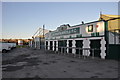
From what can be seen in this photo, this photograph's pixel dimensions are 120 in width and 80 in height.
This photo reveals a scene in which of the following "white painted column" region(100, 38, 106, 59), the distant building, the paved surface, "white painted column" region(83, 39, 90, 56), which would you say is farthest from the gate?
"white painted column" region(83, 39, 90, 56)

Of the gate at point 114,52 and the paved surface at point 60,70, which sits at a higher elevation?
the gate at point 114,52

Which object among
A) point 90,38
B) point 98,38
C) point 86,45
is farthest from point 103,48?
point 86,45

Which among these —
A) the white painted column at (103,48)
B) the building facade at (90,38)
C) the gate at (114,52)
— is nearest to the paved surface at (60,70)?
the gate at (114,52)

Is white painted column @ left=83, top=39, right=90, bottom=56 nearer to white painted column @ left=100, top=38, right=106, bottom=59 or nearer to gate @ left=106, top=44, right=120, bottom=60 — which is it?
white painted column @ left=100, top=38, right=106, bottom=59

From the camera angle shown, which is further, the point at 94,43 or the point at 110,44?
the point at 94,43

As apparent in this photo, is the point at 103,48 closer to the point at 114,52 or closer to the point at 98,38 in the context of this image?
the point at 114,52

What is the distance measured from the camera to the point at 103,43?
13383 millimetres

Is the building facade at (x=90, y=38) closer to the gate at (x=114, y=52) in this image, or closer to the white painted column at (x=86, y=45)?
the white painted column at (x=86, y=45)

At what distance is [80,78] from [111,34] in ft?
29.6

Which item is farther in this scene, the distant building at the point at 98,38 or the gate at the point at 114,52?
the distant building at the point at 98,38

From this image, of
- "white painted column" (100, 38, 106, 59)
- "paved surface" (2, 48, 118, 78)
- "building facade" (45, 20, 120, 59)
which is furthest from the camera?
"building facade" (45, 20, 120, 59)

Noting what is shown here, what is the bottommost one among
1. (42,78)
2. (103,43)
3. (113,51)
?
(42,78)

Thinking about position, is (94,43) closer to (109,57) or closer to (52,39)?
(109,57)

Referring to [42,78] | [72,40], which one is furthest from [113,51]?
[42,78]
